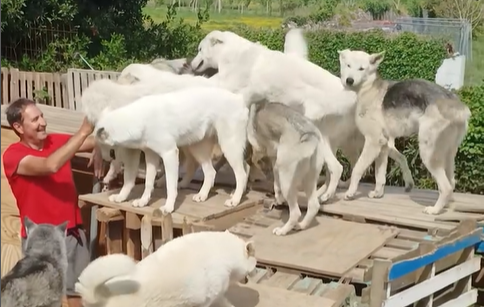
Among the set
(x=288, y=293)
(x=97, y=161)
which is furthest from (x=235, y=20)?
(x=288, y=293)

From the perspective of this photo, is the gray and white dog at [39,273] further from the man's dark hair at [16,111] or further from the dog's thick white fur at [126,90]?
the dog's thick white fur at [126,90]

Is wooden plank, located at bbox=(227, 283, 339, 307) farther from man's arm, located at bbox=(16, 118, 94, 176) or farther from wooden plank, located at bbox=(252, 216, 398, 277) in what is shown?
man's arm, located at bbox=(16, 118, 94, 176)

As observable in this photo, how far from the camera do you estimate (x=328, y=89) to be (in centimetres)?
625

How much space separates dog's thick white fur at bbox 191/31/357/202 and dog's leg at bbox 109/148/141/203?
1125 millimetres

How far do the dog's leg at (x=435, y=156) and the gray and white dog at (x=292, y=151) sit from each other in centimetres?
99

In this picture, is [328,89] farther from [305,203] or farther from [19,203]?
[19,203]

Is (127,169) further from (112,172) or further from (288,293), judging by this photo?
(288,293)

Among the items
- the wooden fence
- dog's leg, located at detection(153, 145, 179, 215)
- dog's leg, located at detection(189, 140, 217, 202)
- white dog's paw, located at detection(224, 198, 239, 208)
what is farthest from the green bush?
dog's leg, located at detection(153, 145, 179, 215)

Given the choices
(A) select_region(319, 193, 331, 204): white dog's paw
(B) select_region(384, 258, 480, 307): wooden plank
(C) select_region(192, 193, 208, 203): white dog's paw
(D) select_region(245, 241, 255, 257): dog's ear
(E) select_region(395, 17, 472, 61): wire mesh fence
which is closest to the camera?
(D) select_region(245, 241, 255, 257): dog's ear

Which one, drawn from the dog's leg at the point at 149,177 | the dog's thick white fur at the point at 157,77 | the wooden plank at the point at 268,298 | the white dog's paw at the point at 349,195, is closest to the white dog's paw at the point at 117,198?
the dog's leg at the point at 149,177

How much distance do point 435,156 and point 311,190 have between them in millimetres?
1178

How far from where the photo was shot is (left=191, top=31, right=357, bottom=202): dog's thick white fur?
621cm

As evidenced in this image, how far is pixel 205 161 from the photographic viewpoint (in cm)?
611

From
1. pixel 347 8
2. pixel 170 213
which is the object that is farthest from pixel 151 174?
pixel 347 8
